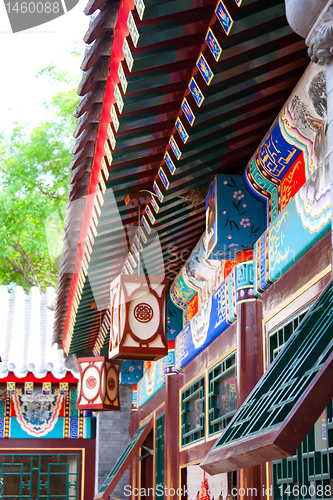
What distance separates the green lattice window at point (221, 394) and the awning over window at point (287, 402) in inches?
82.3

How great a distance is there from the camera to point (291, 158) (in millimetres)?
4090

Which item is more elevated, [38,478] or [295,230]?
[295,230]

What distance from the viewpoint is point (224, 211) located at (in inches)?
184

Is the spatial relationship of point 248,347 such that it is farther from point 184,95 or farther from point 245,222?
point 184,95

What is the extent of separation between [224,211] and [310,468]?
2.00 m

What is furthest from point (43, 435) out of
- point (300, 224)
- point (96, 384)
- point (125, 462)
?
point (300, 224)

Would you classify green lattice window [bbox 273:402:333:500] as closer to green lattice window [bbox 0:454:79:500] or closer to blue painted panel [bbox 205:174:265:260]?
blue painted panel [bbox 205:174:265:260]

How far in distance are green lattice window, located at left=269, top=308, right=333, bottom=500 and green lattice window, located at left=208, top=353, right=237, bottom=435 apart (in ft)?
3.67

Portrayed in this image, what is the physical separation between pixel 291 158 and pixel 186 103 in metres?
0.86

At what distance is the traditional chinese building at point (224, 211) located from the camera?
276cm

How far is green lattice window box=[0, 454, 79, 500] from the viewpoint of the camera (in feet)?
38.4

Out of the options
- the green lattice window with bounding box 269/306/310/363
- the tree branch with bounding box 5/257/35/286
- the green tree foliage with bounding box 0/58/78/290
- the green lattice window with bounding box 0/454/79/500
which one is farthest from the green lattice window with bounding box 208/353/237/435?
the tree branch with bounding box 5/257/35/286

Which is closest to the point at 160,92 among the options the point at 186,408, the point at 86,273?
the point at 86,273

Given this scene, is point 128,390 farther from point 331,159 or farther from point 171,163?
point 331,159
